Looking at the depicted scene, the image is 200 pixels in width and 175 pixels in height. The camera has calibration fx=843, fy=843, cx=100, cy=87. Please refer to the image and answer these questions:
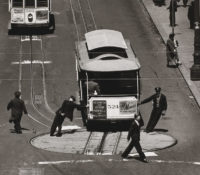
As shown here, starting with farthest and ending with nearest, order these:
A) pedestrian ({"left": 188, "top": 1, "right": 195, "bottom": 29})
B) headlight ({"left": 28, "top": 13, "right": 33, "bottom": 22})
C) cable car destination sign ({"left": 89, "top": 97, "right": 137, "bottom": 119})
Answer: pedestrian ({"left": 188, "top": 1, "right": 195, "bottom": 29}), headlight ({"left": 28, "top": 13, "right": 33, "bottom": 22}), cable car destination sign ({"left": 89, "top": 97, "right": 137, "bottom": 119})

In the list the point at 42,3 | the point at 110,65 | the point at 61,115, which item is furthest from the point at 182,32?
the point at 61,115

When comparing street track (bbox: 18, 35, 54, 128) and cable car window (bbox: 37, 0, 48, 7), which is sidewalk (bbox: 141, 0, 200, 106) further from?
cable car window (bbox: 37, 0, 48, 7)

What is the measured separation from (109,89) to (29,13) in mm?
18266

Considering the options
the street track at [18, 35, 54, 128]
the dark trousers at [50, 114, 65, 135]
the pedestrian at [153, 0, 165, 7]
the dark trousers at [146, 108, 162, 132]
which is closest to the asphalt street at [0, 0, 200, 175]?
the street track at [18, 35, 54, 128]

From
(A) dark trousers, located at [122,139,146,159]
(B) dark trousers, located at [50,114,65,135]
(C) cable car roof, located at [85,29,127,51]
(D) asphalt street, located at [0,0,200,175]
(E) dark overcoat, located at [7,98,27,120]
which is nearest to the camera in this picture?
(D) asphalt street, located at [0,0,200,175]

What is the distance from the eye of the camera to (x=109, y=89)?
3781cm

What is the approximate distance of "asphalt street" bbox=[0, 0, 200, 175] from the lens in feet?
103

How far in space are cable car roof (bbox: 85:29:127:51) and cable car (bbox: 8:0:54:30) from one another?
1183 cm

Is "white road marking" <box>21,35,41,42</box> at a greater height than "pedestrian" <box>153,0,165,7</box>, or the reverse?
"pedestrian" <box>153,0,165,7</box>

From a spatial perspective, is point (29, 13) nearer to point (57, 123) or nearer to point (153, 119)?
point (57, 123)

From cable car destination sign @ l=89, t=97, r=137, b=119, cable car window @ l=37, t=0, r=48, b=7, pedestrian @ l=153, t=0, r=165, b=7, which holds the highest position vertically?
cable car window @ l=37, t=0, r=48, b=7

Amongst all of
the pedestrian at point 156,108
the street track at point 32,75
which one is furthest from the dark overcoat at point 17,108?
the pedestrian at point 156,108

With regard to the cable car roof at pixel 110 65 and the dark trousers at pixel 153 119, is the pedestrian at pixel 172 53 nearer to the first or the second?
the cable car roof at pixel 110 65

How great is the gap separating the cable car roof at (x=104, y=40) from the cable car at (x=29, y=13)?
11.8 metres
